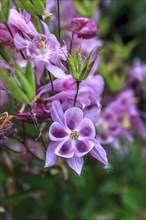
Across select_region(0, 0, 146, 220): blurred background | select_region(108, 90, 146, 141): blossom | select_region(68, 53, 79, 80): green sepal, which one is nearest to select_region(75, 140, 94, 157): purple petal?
select_region(68, 53, 79, 80): green sepal

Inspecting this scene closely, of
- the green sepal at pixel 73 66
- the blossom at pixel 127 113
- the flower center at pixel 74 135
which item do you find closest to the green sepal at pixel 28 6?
the green sepal at pixel 73 66

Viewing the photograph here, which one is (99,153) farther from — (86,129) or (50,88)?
(50,88)

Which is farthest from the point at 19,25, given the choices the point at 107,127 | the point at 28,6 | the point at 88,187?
the point at 88,187

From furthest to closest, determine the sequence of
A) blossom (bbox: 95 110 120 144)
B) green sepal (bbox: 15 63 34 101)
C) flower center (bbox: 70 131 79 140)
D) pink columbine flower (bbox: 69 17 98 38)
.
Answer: blossom (bbox: 95 110 120 144)
pink columbine flower (bbox: 69 17 98 38)
flower center (bbox: 70 131 79 140)
green sepal (bbox: 15 63 34 101)

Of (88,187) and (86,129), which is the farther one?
(88,187)

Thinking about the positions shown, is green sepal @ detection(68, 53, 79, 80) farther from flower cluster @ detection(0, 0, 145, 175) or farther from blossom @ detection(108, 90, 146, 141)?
blossom @ detection(108, 90, 146, 141)

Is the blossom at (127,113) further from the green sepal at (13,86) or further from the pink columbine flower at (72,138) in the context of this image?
the green sepal at (13,86)

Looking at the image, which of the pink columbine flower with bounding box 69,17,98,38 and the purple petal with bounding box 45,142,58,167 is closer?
the purple petal with bounding box 45,142,58,167
